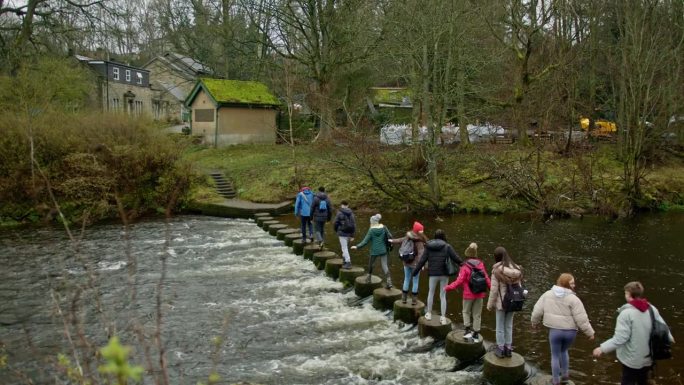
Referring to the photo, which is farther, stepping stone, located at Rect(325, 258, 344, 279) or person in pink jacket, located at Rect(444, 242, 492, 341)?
stepping stone, located at Rect(325, 258, 344, 279)

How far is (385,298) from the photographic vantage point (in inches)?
471

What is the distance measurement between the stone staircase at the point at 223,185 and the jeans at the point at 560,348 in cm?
2160

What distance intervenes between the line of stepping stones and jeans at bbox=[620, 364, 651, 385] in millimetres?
1064

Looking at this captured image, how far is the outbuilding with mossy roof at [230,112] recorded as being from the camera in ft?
121

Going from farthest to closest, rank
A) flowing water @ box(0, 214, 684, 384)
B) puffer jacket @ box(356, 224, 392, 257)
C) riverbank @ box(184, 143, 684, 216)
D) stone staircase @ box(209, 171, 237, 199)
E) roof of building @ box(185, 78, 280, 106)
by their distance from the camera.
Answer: roof of building @ box(185, 78, 280, 106) < stone staircase @ box(209, 171, 237, 199) < riverbank @ box(184, 143, 684, 216) < puffer jacket @ box(356, 224, 392, 257) < flowing water @ box(0, 214, 684, 384)

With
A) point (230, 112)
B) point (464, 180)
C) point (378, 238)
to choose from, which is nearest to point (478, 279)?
point (378, 238)

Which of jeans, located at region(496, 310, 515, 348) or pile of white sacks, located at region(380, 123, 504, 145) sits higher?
pile of white sacks, located at region(380, 123, 504, 145)

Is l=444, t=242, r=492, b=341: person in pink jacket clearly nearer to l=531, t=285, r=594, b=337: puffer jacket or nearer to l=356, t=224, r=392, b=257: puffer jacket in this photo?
l=531, t=285, r=594, b=337: puffer jacket

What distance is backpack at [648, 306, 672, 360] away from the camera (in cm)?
650

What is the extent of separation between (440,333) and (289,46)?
2819 centimetres

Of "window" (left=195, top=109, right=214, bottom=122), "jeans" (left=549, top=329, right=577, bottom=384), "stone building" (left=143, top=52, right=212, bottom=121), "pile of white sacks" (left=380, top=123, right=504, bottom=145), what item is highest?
"stone building" (left=143, top=52, right=212, bottom=121)

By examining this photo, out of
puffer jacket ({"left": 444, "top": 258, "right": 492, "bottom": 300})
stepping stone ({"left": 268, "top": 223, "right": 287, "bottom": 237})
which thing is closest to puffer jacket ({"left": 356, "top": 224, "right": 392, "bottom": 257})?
puffer jacket ({"left": 444, "top": 258, "right": 492, "bottom": 300})

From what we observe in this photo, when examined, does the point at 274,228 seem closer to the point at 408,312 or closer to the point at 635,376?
the point at 408,312

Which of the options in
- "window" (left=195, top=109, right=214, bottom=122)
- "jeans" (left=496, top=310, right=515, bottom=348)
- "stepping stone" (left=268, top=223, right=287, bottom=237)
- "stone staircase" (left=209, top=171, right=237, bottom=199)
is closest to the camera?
"jeans" (left=496, top=310, right=515, bottom=348)
